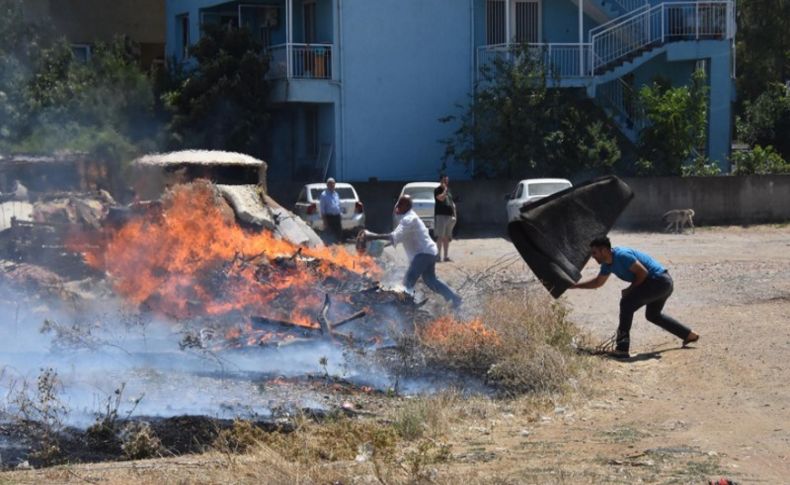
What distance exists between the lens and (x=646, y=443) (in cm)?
931

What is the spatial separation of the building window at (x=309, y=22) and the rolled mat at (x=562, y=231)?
22148 millimetres

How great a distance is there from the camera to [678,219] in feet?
99.9

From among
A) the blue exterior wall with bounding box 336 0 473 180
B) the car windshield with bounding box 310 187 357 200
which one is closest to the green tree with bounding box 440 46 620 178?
the blue exterior wall with bounding box 336 0 473 180

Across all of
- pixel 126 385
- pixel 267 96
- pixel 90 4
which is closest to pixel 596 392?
pixel 126 385

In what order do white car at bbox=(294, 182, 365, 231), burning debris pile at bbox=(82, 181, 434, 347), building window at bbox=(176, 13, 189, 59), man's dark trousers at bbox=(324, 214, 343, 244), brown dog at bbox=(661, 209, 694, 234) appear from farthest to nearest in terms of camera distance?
1. building window at bbox=(176, 13, 189, 59)
2. brown dog at bbox=(661, 209, 694, 234)
3. white car at bbox=(294, 182, 365, 231)
4. man's dark trousers at bbox=(324, 214, 343, 244)
5. burning debris pile at bbox=(82, 181, 434, 347)

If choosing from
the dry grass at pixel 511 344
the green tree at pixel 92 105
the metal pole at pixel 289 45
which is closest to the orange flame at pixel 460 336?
the dry grass at pixel 511 344

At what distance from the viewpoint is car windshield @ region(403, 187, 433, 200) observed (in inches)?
1115

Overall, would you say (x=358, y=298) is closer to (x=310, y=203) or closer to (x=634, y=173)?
(x=310, y=203)

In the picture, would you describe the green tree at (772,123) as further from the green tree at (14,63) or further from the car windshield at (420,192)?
the green tree at (14,63)

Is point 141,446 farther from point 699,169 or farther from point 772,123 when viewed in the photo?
point 772,123

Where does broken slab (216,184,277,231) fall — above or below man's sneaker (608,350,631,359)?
above

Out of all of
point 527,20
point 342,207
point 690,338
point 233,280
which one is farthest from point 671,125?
point 233,280

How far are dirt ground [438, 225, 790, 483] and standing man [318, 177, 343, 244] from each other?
6500 millimetres

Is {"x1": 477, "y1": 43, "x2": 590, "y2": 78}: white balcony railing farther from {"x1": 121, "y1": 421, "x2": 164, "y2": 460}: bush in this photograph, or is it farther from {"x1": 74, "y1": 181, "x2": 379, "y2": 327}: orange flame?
{"x1": 121, "y1": 421, "x2": 164, "y2": 460}: bush
